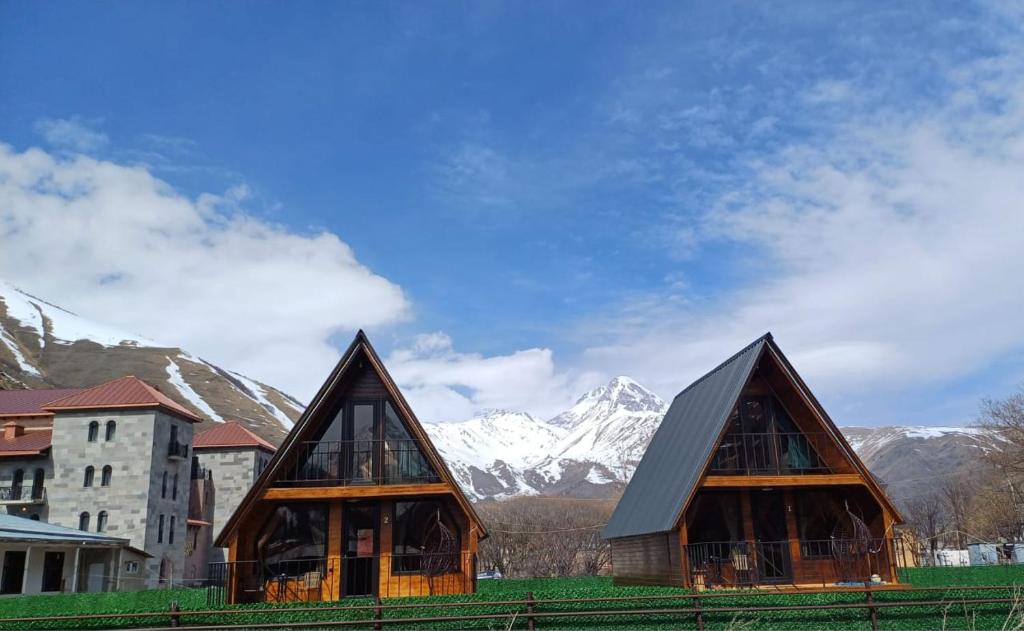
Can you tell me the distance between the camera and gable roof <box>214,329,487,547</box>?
71.5 feet

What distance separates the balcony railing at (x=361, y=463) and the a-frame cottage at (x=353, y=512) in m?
0.03

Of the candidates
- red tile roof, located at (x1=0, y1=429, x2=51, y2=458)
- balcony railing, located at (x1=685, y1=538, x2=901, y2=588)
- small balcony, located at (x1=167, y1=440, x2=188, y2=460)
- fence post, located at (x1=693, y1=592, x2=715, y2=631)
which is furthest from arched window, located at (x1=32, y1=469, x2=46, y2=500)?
→ fence post, located at (x1=693, y1=592, x2=715, y2=631)

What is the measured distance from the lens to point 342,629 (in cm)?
1716

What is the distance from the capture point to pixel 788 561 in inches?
904

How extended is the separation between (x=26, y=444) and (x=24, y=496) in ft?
11.0

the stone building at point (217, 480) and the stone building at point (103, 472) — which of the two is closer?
the stone building at point (103, 472)

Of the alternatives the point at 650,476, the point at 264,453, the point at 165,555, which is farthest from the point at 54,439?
the point at 650,476

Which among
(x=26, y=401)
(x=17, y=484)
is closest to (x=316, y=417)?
(x=17, y=484)

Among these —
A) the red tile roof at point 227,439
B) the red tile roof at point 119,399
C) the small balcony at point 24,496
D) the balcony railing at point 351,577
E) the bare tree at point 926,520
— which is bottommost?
the balcony railing at point 351,577

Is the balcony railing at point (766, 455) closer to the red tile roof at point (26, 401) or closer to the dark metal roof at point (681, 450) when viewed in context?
the dark metal roof at point (681, 450)

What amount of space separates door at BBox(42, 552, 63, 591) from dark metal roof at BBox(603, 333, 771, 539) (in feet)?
93.3

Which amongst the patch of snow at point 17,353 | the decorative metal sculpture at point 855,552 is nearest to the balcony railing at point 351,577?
the decorative metal sculpture at point 855,552

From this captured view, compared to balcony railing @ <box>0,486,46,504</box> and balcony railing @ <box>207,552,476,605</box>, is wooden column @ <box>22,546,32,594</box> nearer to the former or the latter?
balcony railing @ <box>0,486,46,504</box>

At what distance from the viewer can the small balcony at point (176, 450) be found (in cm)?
5041
